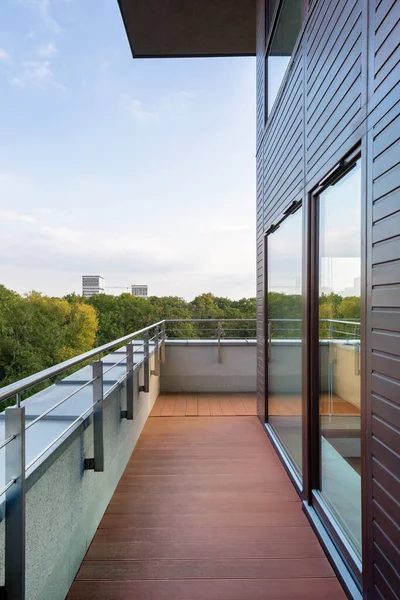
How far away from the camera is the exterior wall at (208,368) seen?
6055 millimetres

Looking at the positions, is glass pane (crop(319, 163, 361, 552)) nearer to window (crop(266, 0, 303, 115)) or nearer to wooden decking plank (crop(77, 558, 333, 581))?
wooden decking plank (crop(77, 558, 333, 581))

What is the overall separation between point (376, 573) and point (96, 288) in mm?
43610

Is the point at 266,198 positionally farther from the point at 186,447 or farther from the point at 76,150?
the point at 76,150

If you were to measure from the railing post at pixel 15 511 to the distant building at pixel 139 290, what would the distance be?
125ft

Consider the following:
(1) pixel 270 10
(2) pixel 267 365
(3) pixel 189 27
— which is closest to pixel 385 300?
(2) pixel 267 365

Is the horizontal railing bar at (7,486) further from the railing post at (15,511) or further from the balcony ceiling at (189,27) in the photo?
the balcony ceiling at (189,27)

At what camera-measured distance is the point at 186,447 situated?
3.63 m

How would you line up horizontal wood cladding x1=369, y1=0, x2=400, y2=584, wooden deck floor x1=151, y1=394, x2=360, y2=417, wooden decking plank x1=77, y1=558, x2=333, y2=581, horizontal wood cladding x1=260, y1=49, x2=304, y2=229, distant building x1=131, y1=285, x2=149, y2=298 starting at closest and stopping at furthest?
horizontal wood cladding x1=369, y1=0, x2=400, y2=584, wooden decking plank x1=77, y1=558, x2=333, y2=581, horizontal wood cladding x1=260, y1=49, x2=304, y2=229, wooden deck floor x1=151, y1=394, x2=360, y2=417, distant building x1=131, y1=285, x2=149, y2=298

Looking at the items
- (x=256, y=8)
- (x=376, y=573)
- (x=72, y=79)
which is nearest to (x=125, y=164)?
(x=72, y=79)

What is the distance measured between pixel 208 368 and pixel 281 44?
13.9ft

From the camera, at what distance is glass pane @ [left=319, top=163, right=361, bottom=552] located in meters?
1.80

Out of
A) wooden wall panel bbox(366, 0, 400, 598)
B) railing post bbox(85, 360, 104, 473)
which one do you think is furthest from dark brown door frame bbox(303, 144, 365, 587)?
railing post bbox(85, 360, 104, 473)

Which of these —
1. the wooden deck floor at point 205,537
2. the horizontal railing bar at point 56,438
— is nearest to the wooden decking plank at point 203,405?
the wooden deck floor at point 205,537

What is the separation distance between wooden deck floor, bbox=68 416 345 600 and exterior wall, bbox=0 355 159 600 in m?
0.12
